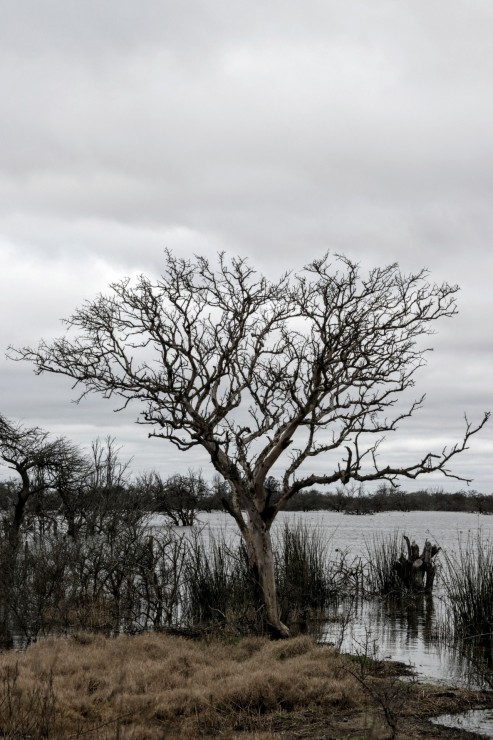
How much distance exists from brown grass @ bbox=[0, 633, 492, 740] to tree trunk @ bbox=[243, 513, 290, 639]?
0.85 meters

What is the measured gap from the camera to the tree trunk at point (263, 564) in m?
13.8

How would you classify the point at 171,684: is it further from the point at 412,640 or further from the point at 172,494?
the point at 172,494

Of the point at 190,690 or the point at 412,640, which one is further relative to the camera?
the point at 412,640

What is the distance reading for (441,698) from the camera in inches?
447

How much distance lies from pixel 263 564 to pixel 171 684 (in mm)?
3439

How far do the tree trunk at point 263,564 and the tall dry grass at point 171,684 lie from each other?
0.61m

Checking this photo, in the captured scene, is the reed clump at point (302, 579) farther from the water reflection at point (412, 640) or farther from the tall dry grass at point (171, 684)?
the tall dry grass at point (171, 684)

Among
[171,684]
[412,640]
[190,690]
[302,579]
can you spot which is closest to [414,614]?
[302,579]

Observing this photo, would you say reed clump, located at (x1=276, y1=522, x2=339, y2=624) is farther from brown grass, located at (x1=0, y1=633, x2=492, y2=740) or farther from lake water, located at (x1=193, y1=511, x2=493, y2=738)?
brown grass, located at (x1=0, y1=633, x2=492, y2=740)

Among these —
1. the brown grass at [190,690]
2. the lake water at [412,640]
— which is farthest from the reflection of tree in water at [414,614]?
the brown grass at [190,690]

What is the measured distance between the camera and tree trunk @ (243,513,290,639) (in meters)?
13.8

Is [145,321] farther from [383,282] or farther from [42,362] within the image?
[383,282]

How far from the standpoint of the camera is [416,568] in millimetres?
25453

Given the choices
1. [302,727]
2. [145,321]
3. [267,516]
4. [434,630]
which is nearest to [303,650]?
[267,516]
